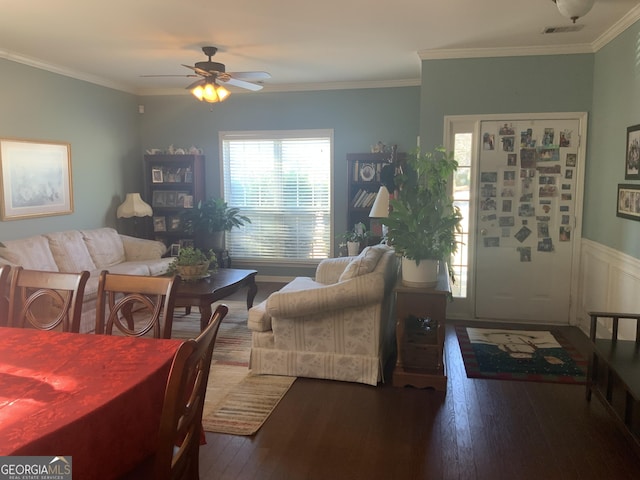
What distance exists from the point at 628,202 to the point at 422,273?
182 centimetres

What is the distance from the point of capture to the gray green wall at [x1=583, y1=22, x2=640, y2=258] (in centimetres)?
393

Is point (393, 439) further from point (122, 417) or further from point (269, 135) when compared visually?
point (269, 135)

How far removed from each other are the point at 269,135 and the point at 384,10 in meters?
3.35

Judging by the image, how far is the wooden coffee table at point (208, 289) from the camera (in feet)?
14.1

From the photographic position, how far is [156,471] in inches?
55.4

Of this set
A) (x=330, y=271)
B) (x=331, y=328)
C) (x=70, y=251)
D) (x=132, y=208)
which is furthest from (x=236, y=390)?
(x=132, y=208)

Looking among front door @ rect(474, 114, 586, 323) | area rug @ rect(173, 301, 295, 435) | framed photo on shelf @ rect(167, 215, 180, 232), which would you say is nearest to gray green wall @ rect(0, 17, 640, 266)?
front door @ rect(474, 114, 586, 323)

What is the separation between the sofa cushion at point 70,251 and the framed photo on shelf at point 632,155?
516cm

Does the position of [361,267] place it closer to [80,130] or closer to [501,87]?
[501,87]

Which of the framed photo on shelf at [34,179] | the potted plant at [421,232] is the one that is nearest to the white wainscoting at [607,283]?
the potted plant at [421,232]

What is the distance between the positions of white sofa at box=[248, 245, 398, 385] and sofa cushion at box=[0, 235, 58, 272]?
2.45 metres

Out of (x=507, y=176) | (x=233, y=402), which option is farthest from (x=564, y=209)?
(x=233, y=402)

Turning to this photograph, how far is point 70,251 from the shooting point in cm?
532

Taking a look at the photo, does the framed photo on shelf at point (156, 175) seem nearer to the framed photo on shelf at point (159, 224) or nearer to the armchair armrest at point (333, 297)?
the framed photo on shelf at point (159, 224)
